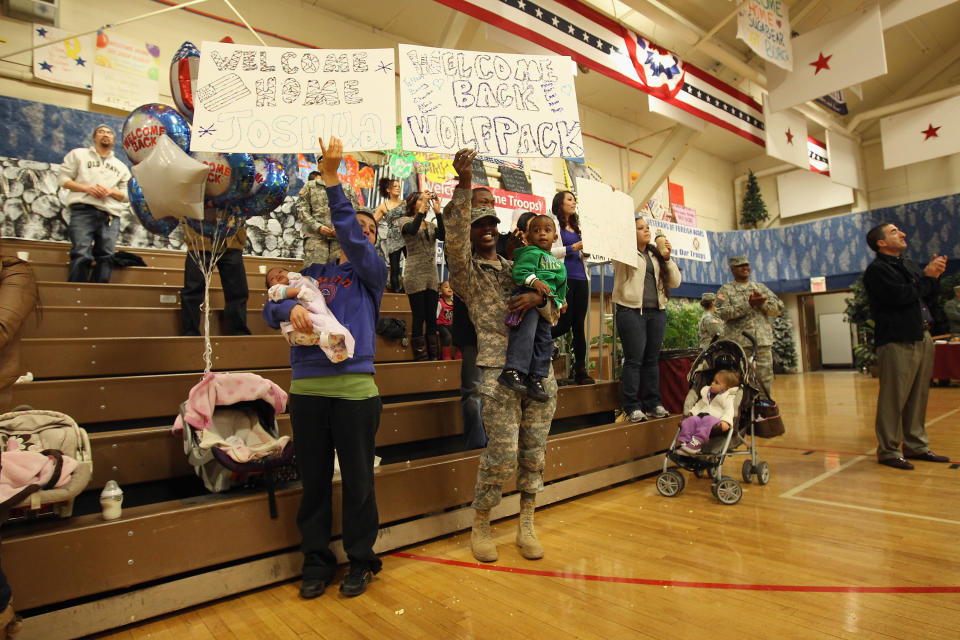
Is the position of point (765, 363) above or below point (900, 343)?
below

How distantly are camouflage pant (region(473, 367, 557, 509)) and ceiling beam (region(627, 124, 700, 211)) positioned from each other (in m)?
7.41

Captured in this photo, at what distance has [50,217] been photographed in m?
5.35

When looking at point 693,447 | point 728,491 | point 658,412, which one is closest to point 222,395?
point 693,447

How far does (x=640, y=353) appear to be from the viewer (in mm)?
3908

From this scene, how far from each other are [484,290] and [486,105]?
908 millimetres

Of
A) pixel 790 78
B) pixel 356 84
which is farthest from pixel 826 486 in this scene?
pixel 790 78

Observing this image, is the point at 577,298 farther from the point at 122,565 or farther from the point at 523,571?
the point at 122,565

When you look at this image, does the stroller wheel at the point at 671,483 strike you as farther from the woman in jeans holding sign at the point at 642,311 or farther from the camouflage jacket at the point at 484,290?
the camouflage jacket at the point at 484,290

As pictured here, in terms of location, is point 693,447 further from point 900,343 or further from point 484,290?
point 900,343

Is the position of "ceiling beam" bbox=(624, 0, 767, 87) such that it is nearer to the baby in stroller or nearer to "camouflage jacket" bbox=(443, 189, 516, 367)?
the baby in stroller

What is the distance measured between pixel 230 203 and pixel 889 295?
4323 millimetres

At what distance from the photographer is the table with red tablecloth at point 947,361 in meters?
8.87

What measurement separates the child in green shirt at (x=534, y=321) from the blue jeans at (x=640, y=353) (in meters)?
1.51

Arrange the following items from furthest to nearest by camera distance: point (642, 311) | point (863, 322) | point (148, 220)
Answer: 1. point (863, 322)
2. point (642, 311)
3. point (148, 220)
